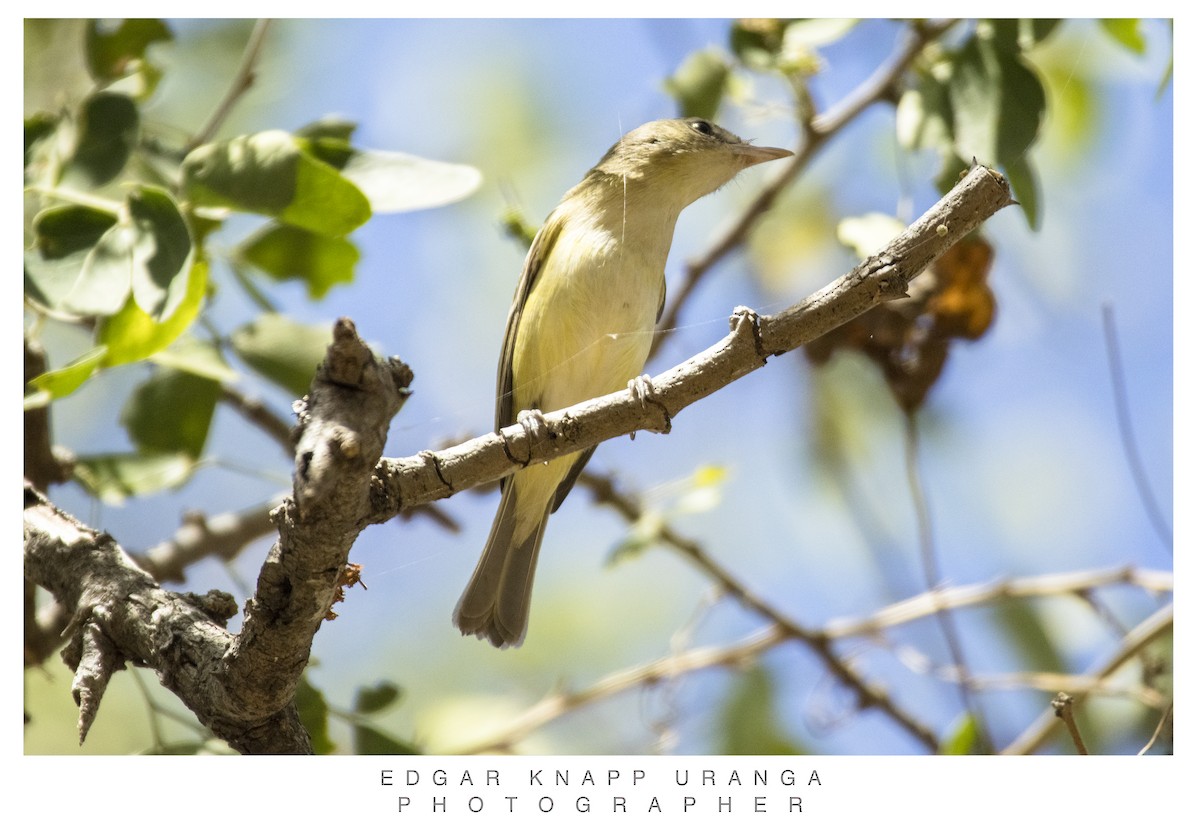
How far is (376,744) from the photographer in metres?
2.31

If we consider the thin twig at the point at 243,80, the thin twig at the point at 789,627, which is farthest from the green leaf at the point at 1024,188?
the thin twig at the point at 243,80

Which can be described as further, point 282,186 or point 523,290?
point 523,290

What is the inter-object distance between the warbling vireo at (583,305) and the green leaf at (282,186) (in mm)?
624

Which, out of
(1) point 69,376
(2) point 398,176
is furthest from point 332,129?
(1) point 69,376

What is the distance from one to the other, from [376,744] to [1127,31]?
247 centimetres

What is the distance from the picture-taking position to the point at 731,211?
3.54 m

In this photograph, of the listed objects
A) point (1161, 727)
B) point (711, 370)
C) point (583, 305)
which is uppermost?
point (583, 305)

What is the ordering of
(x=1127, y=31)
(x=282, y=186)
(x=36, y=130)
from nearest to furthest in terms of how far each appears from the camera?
(x=282, y=186), (x=36, y=130), (x=1127, y=31)

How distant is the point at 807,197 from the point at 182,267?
7.26 ft

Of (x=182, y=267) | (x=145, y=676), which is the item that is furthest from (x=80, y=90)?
(x=145, y=676)

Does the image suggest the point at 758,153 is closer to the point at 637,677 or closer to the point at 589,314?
the point at 589,314

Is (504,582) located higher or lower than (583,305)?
lower
